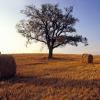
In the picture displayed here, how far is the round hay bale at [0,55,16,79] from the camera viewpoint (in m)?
17.0

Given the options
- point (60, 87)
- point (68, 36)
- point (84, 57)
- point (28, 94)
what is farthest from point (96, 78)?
point (68, 36)

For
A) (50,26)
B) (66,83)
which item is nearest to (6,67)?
(66,83)

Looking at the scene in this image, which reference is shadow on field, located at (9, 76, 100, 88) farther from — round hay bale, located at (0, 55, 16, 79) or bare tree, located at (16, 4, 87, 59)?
bare tree, located at (16, 4, 87, 59)

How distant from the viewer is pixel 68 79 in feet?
49.7

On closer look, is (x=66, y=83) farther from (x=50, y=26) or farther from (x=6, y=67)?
(x=50, y=26)

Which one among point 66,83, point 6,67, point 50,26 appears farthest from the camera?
point 50,26

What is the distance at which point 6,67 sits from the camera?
1742cm

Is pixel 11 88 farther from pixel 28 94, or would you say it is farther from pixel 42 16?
pixel 42 16

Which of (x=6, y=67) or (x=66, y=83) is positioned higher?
(x=6, y=67)

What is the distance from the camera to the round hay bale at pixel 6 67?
17.0 metres

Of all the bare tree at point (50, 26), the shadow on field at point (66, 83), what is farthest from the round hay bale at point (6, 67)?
the bare tree at point (50, 26)

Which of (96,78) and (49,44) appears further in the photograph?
(49,44)

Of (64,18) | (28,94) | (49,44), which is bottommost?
(28,94)

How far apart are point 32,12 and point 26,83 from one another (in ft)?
117
